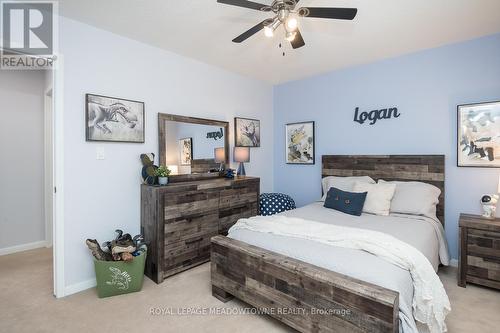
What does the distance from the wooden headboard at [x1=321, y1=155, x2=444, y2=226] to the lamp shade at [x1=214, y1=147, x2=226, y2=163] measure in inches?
59.7

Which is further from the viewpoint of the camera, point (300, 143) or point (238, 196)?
point (300, 143)

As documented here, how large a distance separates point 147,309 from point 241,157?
225 cm

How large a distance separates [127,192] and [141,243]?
57 centimetres

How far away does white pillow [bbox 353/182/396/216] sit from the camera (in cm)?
280

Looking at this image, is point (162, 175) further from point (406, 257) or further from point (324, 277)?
point (406, 257)

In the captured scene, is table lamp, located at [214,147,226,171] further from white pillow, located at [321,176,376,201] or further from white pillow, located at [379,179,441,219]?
white pillow, located at [379,179,441,219]

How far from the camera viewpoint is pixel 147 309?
2.15 metres

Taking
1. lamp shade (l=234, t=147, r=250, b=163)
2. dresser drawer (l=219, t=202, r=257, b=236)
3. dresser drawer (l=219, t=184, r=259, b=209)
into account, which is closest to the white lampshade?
dresser drawer (l=219, t=184, r=259, b=209)

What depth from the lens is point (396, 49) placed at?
3.02 m

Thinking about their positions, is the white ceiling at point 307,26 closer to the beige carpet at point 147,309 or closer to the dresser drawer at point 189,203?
the dresser drawer at point 189,203

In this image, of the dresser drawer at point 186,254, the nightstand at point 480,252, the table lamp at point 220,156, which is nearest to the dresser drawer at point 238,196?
the dresser drawer at point 186,254

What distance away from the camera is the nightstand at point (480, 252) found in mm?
2340

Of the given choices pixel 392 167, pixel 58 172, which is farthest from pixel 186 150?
pixel 392 167

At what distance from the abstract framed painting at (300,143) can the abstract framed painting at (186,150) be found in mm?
1796
